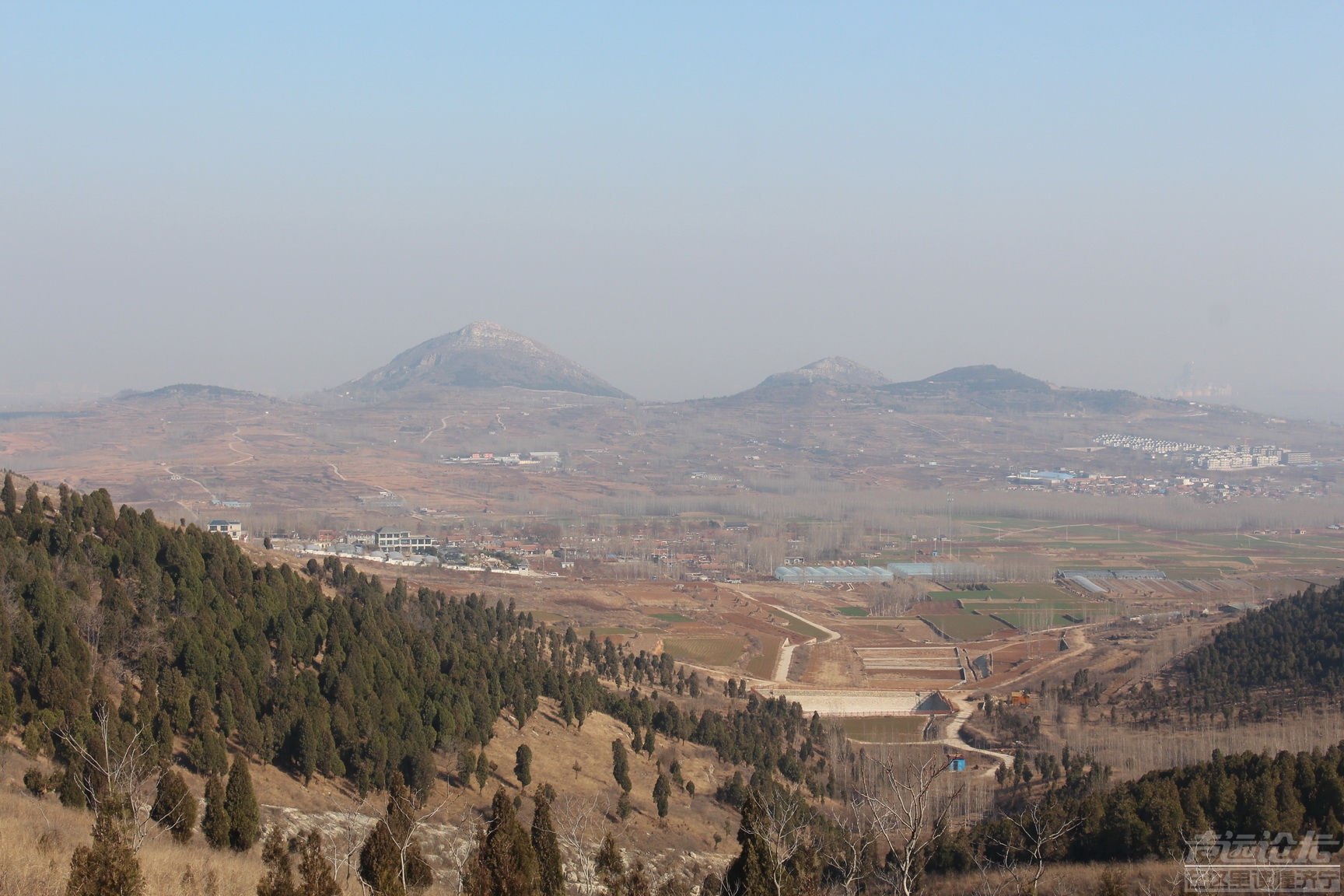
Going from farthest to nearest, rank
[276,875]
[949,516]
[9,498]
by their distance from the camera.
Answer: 1. [949,516]
2. [9,498]
3. [276,875]

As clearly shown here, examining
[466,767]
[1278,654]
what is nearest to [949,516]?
[1278,654]

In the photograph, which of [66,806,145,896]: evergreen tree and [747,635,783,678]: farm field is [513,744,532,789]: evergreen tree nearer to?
[66,806,145,896]: evergreen tree

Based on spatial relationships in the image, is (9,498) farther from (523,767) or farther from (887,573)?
(887,573)

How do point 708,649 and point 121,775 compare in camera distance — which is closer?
point 121,775

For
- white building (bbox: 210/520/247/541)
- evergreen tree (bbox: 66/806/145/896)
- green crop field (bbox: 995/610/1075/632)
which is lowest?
green crop field (bbox: 995/610/1075/632)

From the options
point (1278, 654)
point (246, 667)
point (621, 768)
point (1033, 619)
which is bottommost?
point (1033, 619)

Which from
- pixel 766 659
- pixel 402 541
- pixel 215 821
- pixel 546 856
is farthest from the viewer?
pixel 402 541

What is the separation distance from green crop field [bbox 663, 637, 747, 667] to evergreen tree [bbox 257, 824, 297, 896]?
38279 mm

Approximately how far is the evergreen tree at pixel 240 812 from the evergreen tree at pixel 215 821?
0.38 ft

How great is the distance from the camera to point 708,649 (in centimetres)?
5791

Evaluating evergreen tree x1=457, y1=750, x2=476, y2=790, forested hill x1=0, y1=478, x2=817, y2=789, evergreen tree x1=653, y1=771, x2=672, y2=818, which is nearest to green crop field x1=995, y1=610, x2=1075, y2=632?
forested hill x1=0, y1=478, x2=817, y2=789

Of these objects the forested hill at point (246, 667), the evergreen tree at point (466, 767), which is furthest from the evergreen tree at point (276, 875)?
the evergreen tree at point (466, 767)

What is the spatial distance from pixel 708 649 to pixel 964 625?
1879cm

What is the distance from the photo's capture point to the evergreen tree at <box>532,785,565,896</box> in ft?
60.0
